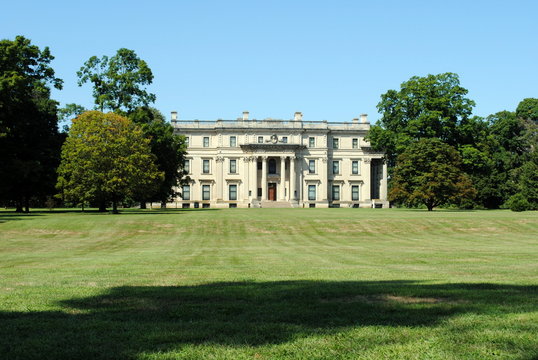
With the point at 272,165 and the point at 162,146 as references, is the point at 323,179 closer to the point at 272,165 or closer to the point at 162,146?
the point at 272,165

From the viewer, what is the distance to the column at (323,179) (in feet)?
318

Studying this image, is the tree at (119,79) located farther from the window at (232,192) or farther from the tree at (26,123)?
the window at (232,192)

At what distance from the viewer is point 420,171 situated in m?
62.0

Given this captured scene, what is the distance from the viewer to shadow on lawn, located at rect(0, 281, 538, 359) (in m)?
6.10

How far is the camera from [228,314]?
761cm

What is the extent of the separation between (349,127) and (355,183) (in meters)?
10.2

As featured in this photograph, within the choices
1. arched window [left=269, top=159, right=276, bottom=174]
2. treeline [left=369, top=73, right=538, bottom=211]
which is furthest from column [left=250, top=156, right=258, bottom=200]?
treeline [left=369, top=73, right=538, bottom=211]

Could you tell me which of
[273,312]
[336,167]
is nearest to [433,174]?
[336,167]

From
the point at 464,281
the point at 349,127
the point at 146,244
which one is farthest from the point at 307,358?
the point at 349,127

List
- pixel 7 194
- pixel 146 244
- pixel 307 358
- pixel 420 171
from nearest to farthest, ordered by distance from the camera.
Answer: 1. pixel 307 358
2. pixel 146 244
3. pixel 7 194
4. pixel 420 171

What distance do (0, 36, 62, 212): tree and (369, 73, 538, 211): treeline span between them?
126 ft

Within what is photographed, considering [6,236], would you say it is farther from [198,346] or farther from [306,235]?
[198,346]

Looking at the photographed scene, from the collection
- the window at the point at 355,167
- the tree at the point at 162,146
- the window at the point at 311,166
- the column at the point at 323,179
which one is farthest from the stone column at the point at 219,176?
the tree at the point at 162,146

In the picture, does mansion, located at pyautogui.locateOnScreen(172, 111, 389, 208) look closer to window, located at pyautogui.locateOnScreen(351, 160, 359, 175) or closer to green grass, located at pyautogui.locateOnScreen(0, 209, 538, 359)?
window, located at pyautogui.locateOnScreen(351, 160, 359, 175)
